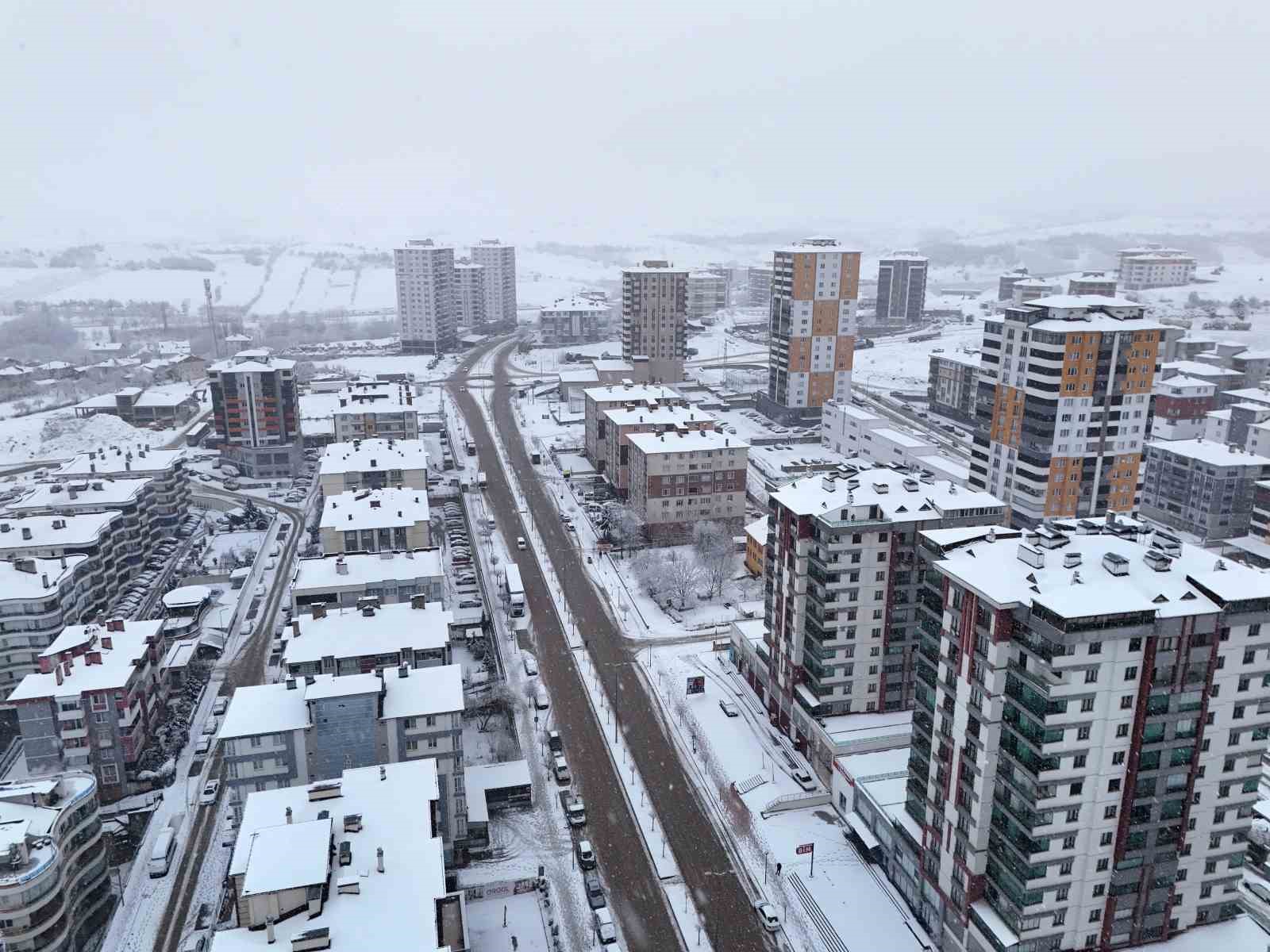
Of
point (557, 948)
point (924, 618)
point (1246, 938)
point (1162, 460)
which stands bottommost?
point (557, 948)

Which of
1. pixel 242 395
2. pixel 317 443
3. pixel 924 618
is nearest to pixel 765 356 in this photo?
pixel 317 443

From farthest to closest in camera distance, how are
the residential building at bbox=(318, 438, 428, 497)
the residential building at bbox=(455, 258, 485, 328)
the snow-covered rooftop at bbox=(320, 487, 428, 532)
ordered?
the residential building at bbox=(455, 258, 485, 328)
the residential building at bbox=(318, 438, 428, 497)
the snow-covered rooftop at bbox=(320, 487, 428, 532)

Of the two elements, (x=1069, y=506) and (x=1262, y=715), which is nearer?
(x=1262, y=715)

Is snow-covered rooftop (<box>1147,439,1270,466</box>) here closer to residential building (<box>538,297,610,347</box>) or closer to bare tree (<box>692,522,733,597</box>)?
bare tree (<box>692,522,733,597</box>)

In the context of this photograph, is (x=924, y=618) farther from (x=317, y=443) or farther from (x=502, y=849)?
(x=317, y=443)

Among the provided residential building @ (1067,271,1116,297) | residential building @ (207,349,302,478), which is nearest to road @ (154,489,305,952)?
residential building @ (207,349,302,478)

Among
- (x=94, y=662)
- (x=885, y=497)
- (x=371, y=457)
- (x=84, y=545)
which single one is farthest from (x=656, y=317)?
(x=94, y=662)

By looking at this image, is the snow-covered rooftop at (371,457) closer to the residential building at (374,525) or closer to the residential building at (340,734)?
the residential building at (374,525)
